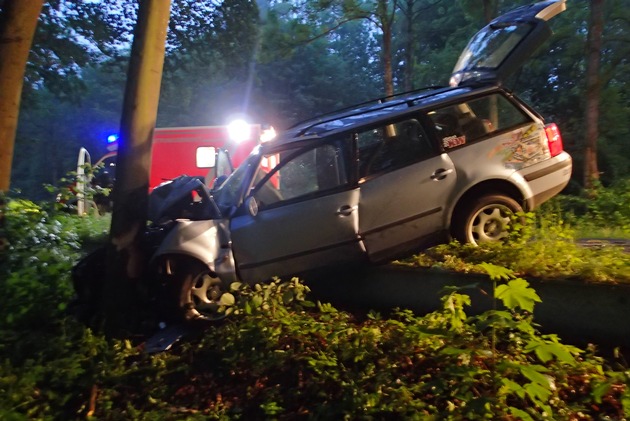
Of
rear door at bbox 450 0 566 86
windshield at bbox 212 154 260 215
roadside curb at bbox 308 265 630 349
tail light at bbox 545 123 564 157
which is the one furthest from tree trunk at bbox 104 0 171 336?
tail light at bbox 545 123 564 157

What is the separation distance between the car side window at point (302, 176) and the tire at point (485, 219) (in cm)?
122

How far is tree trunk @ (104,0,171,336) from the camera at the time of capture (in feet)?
16.6

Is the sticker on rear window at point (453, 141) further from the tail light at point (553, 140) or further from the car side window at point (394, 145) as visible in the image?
the tail light at point (553, 140)

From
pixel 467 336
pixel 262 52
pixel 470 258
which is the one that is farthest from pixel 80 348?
pixel 262 52

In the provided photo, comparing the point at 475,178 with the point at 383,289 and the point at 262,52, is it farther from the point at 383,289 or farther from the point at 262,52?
the point at 262,52

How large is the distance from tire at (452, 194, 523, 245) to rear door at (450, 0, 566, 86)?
1.29 m

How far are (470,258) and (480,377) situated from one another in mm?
1823

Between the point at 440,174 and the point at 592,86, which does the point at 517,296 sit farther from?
the point at 592,86

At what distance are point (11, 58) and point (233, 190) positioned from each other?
102 inches

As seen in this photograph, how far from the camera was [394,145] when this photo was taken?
217 inches

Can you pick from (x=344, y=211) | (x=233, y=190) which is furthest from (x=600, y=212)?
(x=233, y=190)

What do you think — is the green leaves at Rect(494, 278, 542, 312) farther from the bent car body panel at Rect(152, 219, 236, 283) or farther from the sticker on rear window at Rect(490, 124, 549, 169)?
the bent car body panel at Rect(152, 219, 236, 283)

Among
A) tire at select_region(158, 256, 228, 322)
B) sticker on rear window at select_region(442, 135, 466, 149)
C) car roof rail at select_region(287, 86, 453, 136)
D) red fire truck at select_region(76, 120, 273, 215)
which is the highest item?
red fire truck at select_region(76, 120, 273, 215)

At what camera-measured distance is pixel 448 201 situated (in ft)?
17.6
